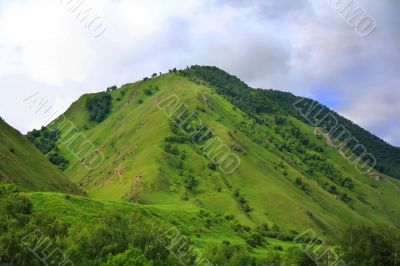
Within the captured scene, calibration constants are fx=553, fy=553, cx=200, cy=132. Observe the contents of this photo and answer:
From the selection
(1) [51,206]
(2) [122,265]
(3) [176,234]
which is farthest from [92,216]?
(2) [122,265]

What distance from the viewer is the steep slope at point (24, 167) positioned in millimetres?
153625

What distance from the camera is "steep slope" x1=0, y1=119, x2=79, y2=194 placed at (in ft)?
504

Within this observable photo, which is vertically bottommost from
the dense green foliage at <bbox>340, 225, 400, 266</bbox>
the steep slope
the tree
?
the steep slope

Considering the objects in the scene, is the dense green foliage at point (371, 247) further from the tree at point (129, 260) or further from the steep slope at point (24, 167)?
the steep slope at point (24, 167)

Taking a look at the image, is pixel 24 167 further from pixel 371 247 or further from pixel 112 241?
pixel 371 247

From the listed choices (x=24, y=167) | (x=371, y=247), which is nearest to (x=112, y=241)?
(x=371, y=247)

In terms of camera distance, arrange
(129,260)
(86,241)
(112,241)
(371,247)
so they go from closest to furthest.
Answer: (129,260), (86,241), (112,241), (371,247)

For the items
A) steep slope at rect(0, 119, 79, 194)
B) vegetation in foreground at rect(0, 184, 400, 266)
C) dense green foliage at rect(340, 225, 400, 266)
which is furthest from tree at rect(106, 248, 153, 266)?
steep slope at rect(0, 119, 79, 194)

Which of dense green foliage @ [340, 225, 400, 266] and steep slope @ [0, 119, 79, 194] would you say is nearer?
dense green foliage @ [340, 225, 400, 266]

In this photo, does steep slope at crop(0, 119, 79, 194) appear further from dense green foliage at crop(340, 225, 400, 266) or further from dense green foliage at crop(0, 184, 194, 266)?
dense green foliage at crop(340, 225, 400, 266)

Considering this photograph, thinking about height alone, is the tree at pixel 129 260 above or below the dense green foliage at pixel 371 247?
below

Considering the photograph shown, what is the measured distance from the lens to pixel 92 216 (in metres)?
139

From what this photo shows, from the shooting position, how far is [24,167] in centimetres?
16538

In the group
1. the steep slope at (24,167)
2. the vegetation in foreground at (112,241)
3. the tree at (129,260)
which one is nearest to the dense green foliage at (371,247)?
the vegetation in foreground at (112,241)
